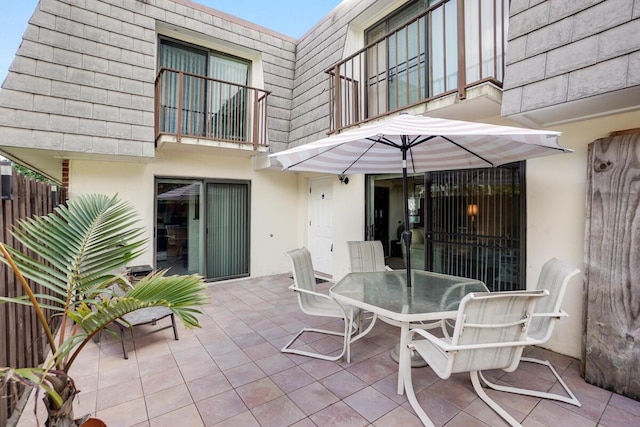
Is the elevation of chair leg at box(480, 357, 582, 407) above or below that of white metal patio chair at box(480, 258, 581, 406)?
below

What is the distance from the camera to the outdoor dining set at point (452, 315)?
6.64 feet

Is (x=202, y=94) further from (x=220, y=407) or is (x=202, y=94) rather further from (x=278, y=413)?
(x=278, y=413)

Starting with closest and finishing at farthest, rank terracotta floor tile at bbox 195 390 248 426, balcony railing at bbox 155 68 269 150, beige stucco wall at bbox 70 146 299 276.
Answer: terracotta floor tile at bbox 195 390 248 426 → beige stucco wall at bbox 70 146 299 276 → balcony railing at bbox 155 68 269 150

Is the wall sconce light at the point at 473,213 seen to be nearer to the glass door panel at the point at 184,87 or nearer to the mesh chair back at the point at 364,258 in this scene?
the mesh chair back at the point at 364,258

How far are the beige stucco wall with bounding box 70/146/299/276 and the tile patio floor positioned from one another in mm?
1970

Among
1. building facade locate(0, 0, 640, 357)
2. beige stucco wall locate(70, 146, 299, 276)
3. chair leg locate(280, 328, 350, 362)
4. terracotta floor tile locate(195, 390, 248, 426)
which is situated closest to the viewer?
terracotta floor tile locate(195, 390, 248, 426)

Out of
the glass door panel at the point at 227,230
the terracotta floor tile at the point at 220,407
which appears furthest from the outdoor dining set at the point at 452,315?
the glass door panel at the point at 227,230

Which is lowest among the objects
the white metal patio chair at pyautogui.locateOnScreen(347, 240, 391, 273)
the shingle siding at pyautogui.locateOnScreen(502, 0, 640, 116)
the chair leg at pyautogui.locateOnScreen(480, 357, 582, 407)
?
the chair leg at pyautogui.locateOnScreen(480, 357, 582, 407)

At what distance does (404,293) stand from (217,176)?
15.8 ft

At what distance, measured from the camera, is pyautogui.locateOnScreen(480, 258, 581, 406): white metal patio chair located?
242cm

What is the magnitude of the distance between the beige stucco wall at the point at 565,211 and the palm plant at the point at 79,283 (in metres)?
3.68

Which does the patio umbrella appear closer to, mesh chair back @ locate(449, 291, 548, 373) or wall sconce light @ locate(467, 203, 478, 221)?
wall sconce light @ locate(467, 203, 478, 221)

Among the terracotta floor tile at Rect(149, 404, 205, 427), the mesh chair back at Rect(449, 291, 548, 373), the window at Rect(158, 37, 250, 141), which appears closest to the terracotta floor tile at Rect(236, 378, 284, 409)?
the terracotta floor tile at Rect(149, 404, 205, 427)

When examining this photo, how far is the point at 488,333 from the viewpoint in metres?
2.08
